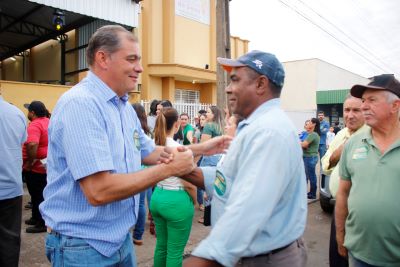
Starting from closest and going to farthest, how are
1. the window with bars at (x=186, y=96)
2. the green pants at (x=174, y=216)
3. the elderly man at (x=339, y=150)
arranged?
→ the elderly man at (x=339, y=150) → the green pants at (x=174, y=216) → the window with bars at (x=186, y=96)

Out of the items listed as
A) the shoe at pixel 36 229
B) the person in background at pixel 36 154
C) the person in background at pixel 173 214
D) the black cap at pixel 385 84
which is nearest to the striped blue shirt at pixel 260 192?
the black cap at pixel 385 84

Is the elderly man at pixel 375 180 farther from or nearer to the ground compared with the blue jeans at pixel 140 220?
farther from the ground

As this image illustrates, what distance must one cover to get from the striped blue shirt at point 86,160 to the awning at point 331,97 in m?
30.1

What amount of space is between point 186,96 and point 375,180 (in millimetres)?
17886

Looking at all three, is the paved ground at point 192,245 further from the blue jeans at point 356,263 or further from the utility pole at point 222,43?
the utility pole at point 222,43

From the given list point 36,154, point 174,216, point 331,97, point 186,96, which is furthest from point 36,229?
point 331,97

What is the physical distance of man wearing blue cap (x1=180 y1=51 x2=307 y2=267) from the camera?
4.98 feet

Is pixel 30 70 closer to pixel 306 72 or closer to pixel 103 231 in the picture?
pixel 103 231

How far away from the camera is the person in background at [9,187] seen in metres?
3.54

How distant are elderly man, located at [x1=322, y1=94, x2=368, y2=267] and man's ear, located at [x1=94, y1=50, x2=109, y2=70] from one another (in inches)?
93.3

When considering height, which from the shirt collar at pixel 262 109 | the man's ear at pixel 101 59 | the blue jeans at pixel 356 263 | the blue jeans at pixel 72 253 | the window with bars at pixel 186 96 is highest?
the window with bars at pixel 186 96

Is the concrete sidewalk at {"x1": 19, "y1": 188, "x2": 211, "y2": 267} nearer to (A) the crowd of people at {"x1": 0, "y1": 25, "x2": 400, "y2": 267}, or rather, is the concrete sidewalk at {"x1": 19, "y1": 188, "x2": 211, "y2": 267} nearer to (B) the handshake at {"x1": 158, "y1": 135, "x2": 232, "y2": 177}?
(A) the crowd of people at {"x1": 0, "y1": 25, "x2": 400, "y2": 267}

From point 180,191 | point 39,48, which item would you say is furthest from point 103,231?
point 39,48

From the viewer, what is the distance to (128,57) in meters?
2.12
